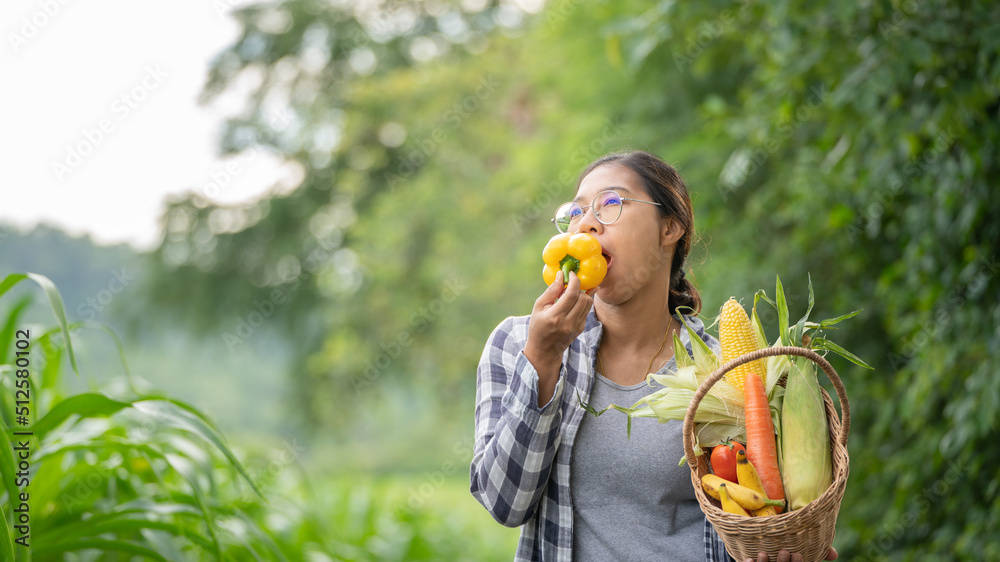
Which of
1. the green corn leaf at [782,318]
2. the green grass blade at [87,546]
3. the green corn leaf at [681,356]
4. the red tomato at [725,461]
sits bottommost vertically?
the green grass blade at [87,546]

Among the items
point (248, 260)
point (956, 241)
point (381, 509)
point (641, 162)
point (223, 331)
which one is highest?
point (641, 162)

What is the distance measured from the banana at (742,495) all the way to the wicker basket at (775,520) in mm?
23

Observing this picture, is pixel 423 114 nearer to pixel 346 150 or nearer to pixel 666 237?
pixel 346 150

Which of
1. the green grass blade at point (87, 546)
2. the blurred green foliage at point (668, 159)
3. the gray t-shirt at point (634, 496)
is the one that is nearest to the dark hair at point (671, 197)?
the gray t-shirt at point (634, 496)

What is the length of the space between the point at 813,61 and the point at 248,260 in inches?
436

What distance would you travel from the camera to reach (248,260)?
12.7 metres

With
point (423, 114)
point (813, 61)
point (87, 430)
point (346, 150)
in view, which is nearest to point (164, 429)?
point (87, 430)

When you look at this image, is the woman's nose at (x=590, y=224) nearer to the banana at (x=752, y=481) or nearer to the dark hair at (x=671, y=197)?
the dark hair at (x=671, y=197)

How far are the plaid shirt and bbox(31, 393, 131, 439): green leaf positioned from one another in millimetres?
849

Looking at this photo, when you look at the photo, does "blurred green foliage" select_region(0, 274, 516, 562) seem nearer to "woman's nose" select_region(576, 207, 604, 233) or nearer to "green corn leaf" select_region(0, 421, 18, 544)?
"green corn leaf" select_region(0, 421, 18, 544)

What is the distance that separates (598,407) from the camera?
1.74m

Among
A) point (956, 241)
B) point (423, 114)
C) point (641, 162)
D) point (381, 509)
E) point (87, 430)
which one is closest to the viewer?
point (641, 162)

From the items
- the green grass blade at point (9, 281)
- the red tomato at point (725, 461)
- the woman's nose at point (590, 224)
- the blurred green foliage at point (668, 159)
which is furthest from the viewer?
the blurred green foliage at point (668, 159)

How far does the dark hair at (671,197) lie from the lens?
1836 millimetres
